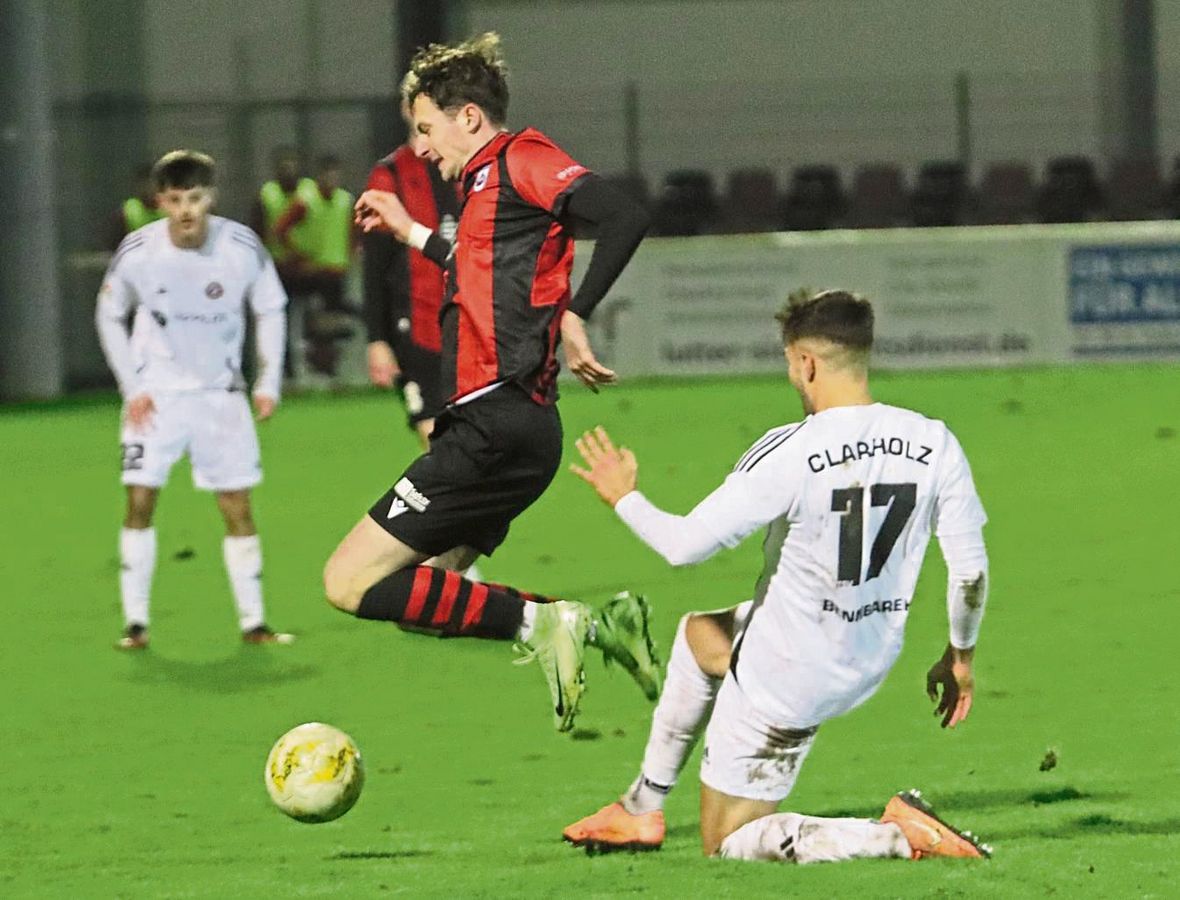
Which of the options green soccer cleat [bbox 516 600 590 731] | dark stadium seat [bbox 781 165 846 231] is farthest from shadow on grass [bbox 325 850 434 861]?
dark stadium seat [bbox 781 165 846 231]

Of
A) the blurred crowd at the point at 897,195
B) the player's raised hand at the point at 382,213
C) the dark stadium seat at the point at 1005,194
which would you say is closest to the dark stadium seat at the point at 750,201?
the blurred crowd at the point at 897,195

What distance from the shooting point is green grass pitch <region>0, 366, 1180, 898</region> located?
5598 millimetres

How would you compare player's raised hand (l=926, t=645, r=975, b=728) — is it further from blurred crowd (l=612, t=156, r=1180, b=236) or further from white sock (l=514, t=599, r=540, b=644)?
blurred crowd (l=612, t=156, r=1180, b=236)

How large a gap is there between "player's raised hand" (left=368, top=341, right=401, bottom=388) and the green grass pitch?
102 cm

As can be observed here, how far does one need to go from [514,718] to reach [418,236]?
5.46 ft

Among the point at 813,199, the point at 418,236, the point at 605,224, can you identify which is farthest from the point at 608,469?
the point at 813,199

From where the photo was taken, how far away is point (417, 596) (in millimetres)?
6531

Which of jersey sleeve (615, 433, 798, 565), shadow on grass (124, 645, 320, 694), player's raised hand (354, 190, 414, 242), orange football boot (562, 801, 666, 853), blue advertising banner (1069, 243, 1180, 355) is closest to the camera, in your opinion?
jersey sleeve (615, 433, 798, 565)

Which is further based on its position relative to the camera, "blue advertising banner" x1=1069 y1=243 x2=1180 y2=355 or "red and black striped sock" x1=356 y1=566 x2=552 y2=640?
"blue advertising banner" x1=1069 y1=243 x2=1180 y2=355

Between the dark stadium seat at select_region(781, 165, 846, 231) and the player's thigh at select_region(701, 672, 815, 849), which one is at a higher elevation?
the dark stadium seat at select_region(781, 165, 846, 231)

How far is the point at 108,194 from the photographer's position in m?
23.4

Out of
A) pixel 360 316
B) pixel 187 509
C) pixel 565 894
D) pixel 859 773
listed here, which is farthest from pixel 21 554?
pixel 360 316

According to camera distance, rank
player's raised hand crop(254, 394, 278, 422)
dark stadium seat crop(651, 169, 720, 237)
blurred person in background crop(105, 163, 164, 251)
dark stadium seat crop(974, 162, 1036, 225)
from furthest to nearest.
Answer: dark stadium seat crop(651, 169, 720, 237) → dark stadium seat crop(974, 162, 1036, 225) → blurred person in background crop(105, 163, 164, 251) → player's raised hand crop(254, 394, 278, 422)

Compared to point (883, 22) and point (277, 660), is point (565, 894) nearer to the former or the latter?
point (277, 660)
